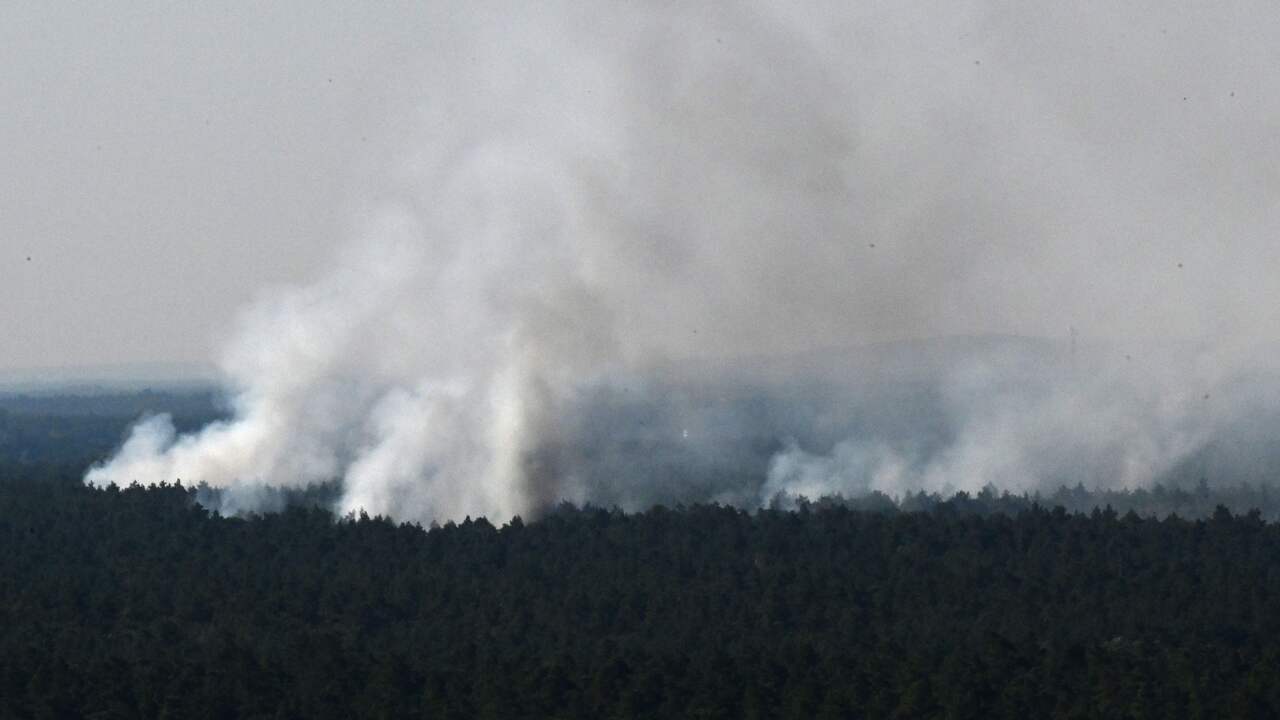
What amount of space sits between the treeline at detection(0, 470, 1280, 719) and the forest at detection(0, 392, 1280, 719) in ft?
0.79

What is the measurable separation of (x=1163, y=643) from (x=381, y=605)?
41.5 m

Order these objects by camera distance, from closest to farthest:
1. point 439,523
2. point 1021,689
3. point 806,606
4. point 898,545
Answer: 1. point 1021,689
2. point 806,606
3. point 898,545
4. point 439,523

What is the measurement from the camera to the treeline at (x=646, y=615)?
4838 inches

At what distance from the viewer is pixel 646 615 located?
150250mm

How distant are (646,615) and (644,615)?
25.0 inches

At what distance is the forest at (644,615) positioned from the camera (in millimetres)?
122875

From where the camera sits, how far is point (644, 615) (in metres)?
151

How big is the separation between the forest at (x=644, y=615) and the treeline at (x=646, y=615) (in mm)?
239

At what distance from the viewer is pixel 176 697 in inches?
4865

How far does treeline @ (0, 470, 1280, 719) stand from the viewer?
403 feet

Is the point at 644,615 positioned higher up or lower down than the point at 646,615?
higher up

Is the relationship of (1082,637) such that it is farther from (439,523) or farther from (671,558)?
(439,523)

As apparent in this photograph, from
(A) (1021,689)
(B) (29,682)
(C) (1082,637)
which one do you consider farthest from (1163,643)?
(B) (29,682)

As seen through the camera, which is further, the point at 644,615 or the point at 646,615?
the point at 644,615
